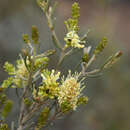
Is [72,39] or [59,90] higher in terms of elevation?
[72,39]

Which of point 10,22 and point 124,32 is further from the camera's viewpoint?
point 124,32

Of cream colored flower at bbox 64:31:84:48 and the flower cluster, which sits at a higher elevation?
cream colored flower at bbox 64:31:84:48

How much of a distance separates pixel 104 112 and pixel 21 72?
1.98 metres

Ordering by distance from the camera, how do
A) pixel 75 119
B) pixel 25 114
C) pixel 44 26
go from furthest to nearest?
pixel 44 26, pixel 75 119, pixel 25 114

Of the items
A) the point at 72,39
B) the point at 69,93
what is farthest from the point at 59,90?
the point at 72,39

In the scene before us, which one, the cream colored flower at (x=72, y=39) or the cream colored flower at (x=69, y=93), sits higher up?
the cream colored flower at (x=72, y=39)

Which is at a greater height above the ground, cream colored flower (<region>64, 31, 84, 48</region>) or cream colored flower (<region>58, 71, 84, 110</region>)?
cream colored flower (<region>64, 31, 84, 48</region>)

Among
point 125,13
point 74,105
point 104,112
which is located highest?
point 125,13

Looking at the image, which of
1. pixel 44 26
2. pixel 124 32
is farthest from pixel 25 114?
pixel 124 32

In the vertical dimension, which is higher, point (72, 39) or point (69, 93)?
point (72, 39)

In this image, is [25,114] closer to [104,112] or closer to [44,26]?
[104,112]

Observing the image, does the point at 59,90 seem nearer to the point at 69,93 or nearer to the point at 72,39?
the point at 69,93

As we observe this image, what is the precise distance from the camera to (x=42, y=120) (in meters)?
0.73

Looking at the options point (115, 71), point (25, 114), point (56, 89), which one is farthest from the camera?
point (115, 71)
